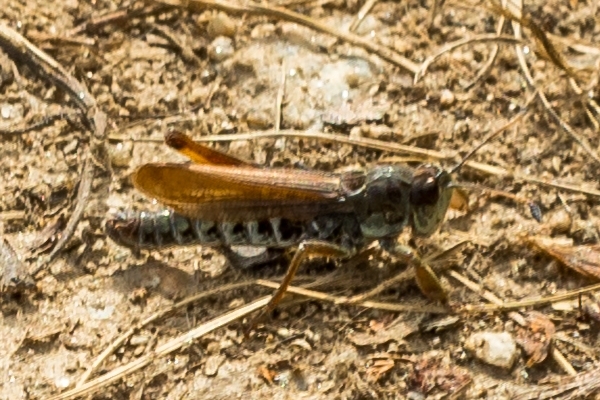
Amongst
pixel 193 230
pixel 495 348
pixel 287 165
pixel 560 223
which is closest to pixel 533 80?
pixel 560 223

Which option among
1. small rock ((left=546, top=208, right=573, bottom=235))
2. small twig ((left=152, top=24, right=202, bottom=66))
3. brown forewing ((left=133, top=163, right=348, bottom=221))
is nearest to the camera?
brown forewing ((left=133, top=163, right=348, bottom=221))

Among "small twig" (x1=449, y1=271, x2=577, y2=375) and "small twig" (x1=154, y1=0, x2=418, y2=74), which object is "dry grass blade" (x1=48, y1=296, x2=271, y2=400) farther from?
"small twig" (x1=154, y1=0, x2=418, y2=74)

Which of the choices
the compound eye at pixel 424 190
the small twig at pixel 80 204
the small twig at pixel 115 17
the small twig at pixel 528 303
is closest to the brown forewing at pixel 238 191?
the compound eye at pixel 424 190

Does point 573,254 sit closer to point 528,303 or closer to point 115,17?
point 528,303

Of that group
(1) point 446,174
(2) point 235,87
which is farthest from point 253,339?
(2) point 235,87

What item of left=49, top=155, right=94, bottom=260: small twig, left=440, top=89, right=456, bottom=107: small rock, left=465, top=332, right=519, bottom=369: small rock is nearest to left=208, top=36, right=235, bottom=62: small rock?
left=49, top=155, right=94, bottom=260: small twig

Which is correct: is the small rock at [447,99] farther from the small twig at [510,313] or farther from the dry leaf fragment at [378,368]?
the dry leaf fragment at [378,368]
